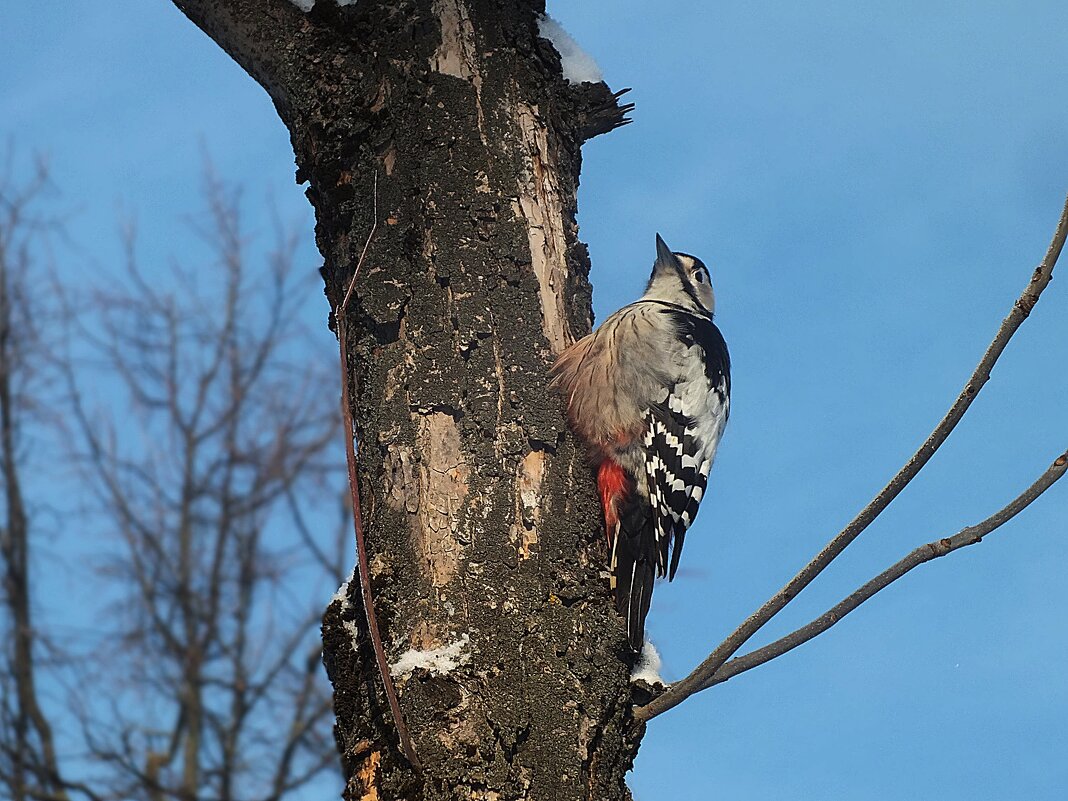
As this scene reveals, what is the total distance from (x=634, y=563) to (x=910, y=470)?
29.9 inches

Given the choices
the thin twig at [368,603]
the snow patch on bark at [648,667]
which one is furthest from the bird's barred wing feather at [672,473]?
the thin twig at [368,603]

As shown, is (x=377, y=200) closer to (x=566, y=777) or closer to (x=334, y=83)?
(x=334, y=83)

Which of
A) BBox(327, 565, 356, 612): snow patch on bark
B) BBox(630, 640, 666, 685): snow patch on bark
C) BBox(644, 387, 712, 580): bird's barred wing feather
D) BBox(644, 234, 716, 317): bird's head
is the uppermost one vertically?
BBox(644, 234, 716, 317): bird's head

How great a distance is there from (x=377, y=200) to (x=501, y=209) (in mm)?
283

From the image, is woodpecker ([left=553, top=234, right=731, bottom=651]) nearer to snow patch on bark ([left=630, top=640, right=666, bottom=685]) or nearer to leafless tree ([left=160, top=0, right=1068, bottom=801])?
snow patch on bark ([left=630, top=640, right=666, bottom=685])

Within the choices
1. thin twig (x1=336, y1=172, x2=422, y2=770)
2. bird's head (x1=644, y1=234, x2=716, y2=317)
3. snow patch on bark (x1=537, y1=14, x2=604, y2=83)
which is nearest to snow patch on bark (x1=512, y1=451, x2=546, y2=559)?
thin twig (x1=336, y1=172, x2=422, y2=770)

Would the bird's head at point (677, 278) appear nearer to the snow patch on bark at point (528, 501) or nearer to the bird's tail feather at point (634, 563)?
the bird's tail feather at point (634, 563)

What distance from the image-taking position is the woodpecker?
2.65 metres

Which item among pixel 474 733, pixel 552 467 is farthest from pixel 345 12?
pixel 474 733

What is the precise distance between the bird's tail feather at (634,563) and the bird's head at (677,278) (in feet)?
5.28

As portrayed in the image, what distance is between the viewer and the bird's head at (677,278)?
4.32 metres

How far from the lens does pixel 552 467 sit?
2.46 m

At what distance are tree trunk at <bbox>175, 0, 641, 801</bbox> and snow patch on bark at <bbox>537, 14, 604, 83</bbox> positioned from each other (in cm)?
3

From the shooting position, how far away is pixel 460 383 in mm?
2443
